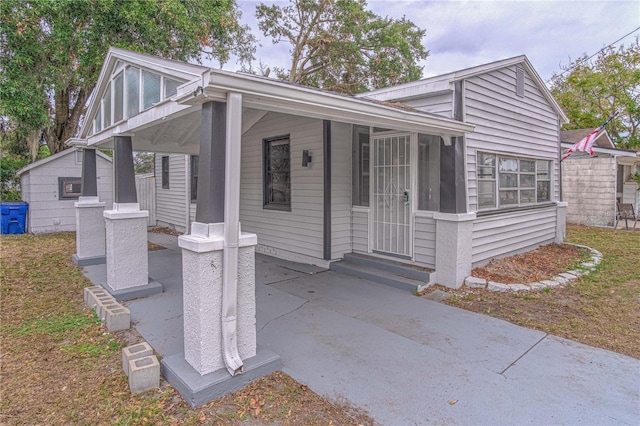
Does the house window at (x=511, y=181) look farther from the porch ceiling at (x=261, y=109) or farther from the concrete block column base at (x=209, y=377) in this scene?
the concrete block column base at (x=209, y=377)

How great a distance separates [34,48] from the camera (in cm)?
871

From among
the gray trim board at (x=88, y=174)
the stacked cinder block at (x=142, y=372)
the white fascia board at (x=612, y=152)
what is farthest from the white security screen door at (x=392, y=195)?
the white fascia board at (x=612, y=152)

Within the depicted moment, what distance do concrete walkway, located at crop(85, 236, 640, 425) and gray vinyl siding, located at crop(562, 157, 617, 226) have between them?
10194mm

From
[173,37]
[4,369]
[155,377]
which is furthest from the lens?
[173,37]

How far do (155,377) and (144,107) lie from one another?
2.97 metres

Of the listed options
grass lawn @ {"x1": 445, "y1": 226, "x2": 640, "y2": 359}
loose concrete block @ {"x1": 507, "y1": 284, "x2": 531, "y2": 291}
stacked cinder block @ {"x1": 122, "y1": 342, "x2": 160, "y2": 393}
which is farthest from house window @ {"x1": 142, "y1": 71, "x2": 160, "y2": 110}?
loose concrete block @ {"x1": 507, "y1": 284, "x2": 531, "y2": 291}

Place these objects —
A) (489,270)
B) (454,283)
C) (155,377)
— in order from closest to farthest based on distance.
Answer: (155,377)
(454,283)
(489,270)

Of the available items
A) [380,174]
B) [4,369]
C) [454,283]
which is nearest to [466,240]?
[454,283]

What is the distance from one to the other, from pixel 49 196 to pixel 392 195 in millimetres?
9738

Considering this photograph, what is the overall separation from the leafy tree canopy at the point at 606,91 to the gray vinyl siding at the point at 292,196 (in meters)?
17.0

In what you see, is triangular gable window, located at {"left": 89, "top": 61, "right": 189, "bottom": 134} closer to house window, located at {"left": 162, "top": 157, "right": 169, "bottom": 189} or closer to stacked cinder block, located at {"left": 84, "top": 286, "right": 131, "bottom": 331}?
stacked cinder block, located at {"left": 84, "top": 286, "right": 131, "bottom": 331}

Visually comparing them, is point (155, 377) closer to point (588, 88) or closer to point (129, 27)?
point (129, 27)

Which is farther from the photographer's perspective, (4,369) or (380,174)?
(380,174)

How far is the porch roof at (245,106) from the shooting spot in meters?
2.58
